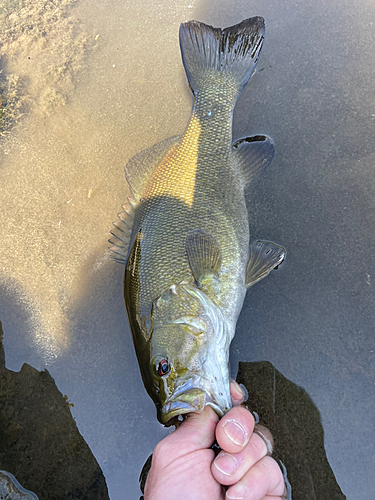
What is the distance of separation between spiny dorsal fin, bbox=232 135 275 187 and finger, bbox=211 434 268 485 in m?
1.76

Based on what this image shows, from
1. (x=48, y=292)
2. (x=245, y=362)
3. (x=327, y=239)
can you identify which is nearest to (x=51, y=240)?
(x=48, y=292)

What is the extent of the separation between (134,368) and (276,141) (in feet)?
6.77

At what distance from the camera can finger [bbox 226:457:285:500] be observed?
1582 millimetres

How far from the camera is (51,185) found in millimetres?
2740

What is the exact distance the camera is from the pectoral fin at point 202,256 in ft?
6.69

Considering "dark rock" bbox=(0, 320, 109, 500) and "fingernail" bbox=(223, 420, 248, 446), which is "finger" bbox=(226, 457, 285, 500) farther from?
"dark rock" bbox=(0, 320, 109, 500)

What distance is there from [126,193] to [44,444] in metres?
1.93

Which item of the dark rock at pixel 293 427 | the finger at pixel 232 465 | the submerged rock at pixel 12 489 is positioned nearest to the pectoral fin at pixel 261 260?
the dark rock at pixel 293 427

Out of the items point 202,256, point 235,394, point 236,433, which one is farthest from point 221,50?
point 236,433

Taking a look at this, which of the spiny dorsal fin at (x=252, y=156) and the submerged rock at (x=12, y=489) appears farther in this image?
the spiny dorsal fin at (x=252, y=156)

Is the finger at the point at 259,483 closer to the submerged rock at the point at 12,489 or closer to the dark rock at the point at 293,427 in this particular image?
the dark rock at the point at 293,427

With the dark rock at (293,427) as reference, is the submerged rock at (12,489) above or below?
above

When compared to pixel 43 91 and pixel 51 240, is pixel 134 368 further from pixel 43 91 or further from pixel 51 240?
pixel 43 91

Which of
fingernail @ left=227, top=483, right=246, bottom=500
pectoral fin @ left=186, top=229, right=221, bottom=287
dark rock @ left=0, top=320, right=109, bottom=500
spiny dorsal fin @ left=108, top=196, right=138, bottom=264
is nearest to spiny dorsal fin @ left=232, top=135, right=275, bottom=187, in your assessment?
pectoral fin @ left=186, top=229, right=221, bottom=287
